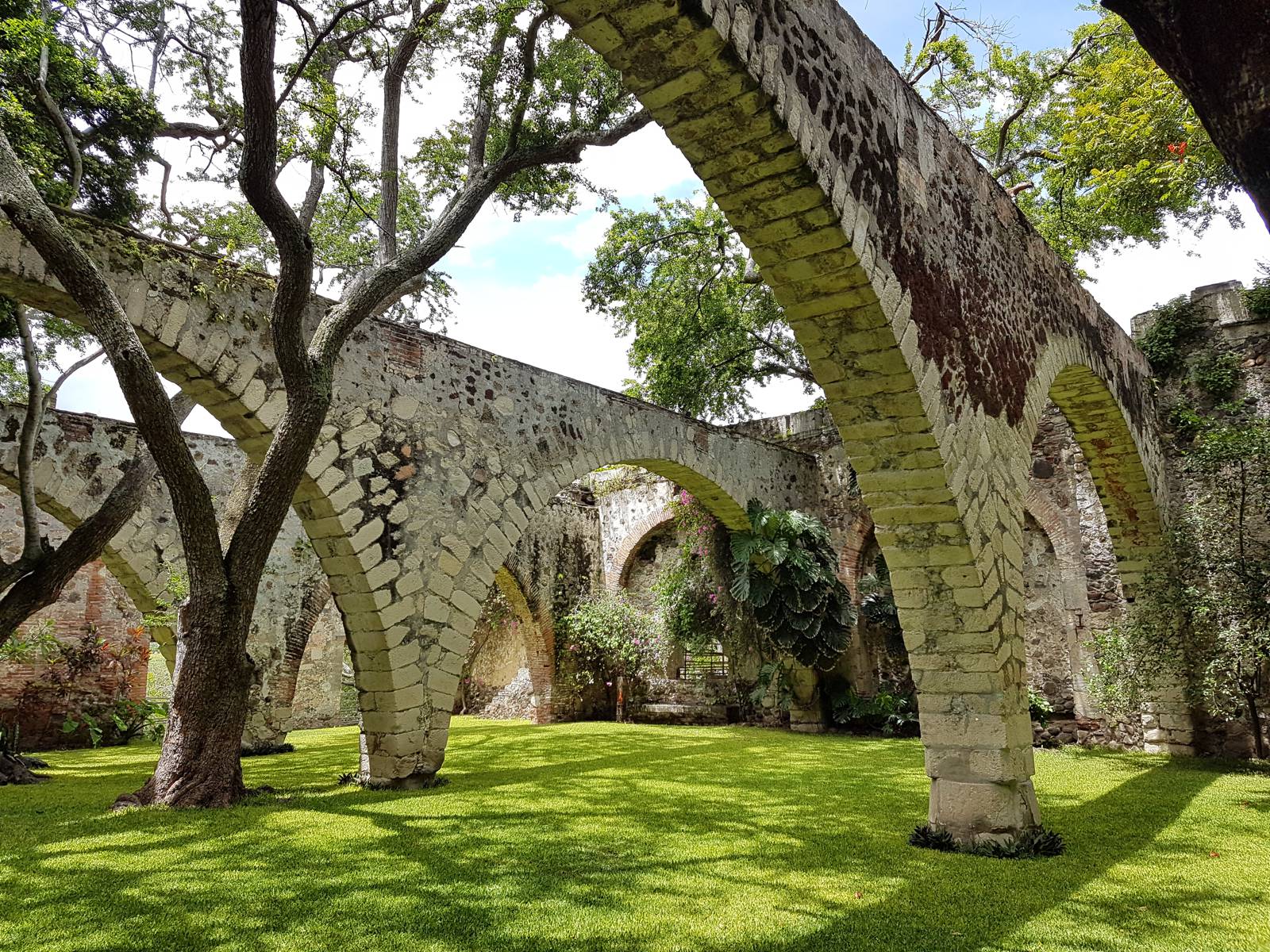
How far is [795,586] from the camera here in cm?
984

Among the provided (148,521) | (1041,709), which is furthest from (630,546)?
→ (148,521)

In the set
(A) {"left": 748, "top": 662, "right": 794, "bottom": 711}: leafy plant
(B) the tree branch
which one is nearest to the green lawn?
(B) the tree branch

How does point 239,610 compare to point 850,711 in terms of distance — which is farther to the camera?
point 850,711

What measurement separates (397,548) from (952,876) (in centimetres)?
437

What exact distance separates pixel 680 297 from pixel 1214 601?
28.9 ft

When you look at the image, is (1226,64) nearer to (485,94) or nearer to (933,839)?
(933,839)

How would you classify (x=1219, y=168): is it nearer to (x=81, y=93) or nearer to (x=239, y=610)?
(x=239, y=610)

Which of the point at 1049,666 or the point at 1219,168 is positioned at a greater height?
the point at 1219,168

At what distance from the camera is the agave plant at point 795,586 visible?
9797 millimetres

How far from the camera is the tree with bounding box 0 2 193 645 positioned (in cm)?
540

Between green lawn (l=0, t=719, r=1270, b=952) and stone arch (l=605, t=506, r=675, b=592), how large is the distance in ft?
20.9

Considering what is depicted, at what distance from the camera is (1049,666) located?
31.2 feet

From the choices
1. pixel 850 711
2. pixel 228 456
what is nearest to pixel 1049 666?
pixel 850 711

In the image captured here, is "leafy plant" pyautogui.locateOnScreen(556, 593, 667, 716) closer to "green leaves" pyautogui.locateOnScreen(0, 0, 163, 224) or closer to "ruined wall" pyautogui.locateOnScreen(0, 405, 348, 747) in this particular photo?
"ruined wall" pyautogui.locateOnScreen(0, 405, 348, 747)
